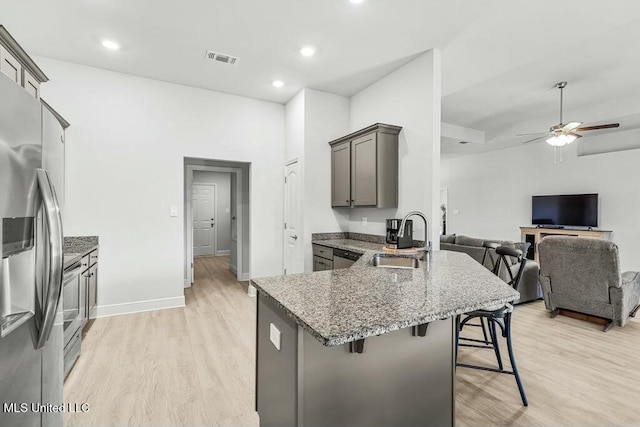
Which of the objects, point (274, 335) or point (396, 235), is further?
point (396, 235)

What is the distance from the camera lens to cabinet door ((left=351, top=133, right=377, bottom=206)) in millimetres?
3689

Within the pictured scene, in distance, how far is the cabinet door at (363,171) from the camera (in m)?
3.69

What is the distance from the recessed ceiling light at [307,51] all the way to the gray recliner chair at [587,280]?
3.50 m

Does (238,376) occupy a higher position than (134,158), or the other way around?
(134,158)

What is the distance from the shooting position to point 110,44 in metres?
3.24

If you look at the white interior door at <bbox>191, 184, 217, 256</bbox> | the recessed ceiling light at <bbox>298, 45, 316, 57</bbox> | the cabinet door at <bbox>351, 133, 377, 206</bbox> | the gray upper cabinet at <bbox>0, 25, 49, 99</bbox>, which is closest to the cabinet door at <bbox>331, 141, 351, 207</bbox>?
the cabinet door at <bbox>351, 133, 377, 206</bbox>

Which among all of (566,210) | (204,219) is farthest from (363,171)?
(204,219)

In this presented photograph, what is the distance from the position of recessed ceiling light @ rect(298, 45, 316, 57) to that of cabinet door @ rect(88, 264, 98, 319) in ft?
10.5

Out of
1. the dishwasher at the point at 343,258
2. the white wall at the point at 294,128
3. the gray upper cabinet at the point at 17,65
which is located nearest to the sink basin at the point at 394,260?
the dishwasher at the point at 343,258

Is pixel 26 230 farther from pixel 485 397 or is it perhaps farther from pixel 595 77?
pixel 595 77

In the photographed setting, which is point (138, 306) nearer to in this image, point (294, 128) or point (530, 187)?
point (294, 128)

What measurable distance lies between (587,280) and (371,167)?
107 inches

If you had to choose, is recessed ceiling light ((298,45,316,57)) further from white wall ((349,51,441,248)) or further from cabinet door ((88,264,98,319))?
cabinet door ((88,264,98,319))

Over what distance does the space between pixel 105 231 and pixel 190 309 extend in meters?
1.40
